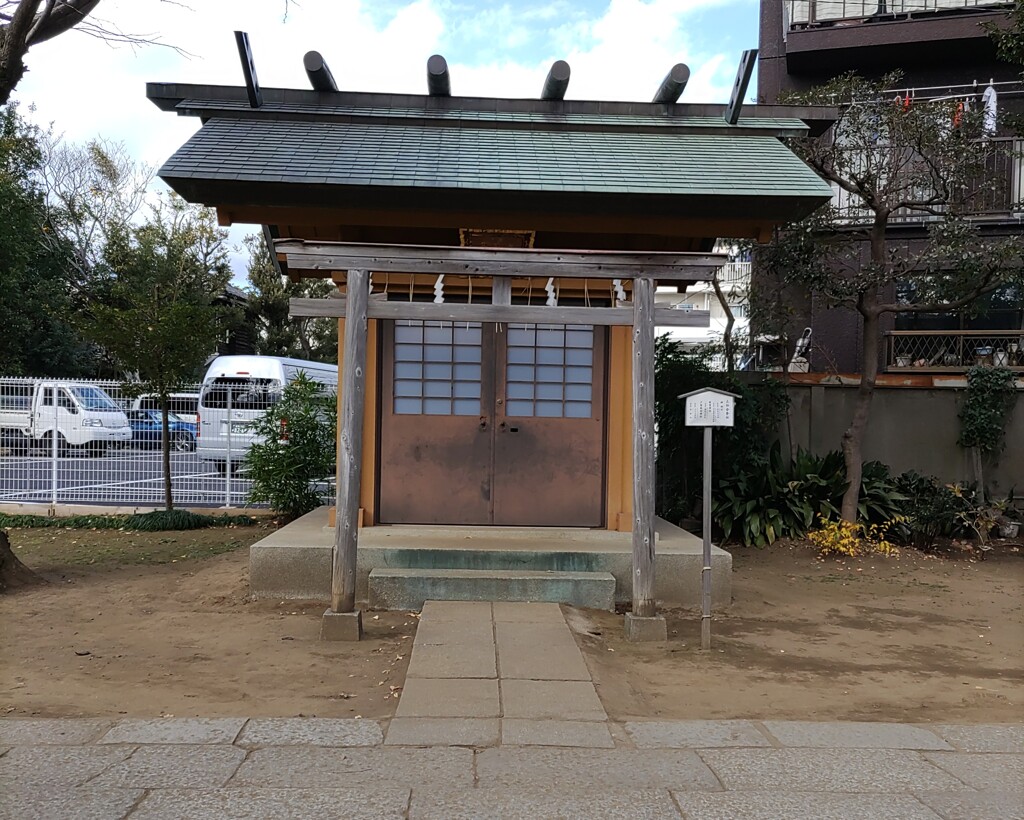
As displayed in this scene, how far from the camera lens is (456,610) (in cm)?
625

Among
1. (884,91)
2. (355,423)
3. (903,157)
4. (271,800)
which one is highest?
(884,91)

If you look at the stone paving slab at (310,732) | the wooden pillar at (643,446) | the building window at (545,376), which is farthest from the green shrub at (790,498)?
the stone paving slab at (310,732)

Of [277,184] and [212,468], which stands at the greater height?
[277,184]

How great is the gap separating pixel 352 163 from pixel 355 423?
2.06 m

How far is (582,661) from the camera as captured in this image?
517 cm

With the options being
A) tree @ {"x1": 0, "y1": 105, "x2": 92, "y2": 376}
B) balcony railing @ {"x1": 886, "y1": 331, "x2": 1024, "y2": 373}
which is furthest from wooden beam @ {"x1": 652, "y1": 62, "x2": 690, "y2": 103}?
tree @ {"x1": 0, "y1": 105, "x2": 92, "y2": 376}

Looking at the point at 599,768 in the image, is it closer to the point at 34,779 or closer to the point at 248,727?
the point at 248,727

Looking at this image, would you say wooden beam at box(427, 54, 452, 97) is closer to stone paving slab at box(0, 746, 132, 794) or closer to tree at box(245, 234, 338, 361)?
stone paving slab at box(0, 746, 132, 794)

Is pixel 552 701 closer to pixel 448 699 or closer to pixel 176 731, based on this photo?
pixel 448 699

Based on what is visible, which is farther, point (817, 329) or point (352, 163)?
point (817, 329)

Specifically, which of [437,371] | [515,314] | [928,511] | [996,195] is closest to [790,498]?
[928,511]

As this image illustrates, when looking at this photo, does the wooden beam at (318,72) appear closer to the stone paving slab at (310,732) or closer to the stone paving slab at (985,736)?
the stone paving slab at (310,732)

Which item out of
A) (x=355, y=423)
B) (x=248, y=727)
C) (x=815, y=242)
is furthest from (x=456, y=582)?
(x=815, y=242)

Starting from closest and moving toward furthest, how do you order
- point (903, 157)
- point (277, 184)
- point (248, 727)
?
point (248, 727)
point (277, 184)
point (903, 157)
